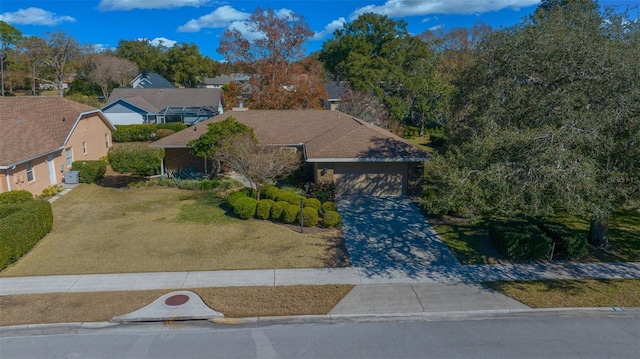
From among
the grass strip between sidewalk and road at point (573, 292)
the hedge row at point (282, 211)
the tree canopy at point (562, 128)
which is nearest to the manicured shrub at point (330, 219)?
the hedge row at point (282, 211)

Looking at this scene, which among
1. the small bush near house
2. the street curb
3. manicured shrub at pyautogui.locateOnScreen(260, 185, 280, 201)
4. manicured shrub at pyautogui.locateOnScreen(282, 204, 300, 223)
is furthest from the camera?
the small bush near house

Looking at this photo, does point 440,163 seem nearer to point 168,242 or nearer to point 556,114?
point 556,114

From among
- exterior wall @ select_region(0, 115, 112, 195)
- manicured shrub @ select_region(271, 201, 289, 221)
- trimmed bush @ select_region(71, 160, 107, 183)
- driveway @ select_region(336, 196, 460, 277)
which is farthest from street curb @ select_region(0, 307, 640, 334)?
trimmed bush @ select_region(71, 160, 107, 183)

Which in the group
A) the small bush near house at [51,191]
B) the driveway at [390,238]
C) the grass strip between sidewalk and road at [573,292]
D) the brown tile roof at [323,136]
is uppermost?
the brown tile roof at [323,136]

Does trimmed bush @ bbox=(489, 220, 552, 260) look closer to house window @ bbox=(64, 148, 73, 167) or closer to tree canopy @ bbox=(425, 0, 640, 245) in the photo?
tree canopy @ bbox=(425, 0, 640, 245)

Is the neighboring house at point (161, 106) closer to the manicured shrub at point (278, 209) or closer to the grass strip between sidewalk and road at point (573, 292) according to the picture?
the manicured shrub at point (278, 209)

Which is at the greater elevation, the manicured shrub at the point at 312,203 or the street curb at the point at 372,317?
the manicured shrub at the point at 312,203

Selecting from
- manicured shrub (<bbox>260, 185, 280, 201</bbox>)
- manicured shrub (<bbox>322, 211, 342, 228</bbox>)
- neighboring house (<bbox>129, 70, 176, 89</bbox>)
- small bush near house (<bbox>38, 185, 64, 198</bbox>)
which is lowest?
manicured shrub (<bbox>322, 211, 342, 228</bbox>)

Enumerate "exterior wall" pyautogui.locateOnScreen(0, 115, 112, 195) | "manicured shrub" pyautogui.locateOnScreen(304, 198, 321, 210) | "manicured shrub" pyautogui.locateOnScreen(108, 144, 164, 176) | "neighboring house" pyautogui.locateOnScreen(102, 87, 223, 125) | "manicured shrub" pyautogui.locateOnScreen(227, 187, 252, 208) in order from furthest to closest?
"neighboring house" pyautogui.locateOnScreen(102, 87, 223, 125), "manicured shrub" pyautogui.locateOnScreen(108, 144, 164, 176), "exterior wall" pyautogui.locateOnScreen(0, 115, 112, 195), "manicured shrub" pyautogui.locateOnScreen(227, 187, 252, 208), "manicured shrub" pyautogui.locateOnScreen(304, 198, 321, 210)
